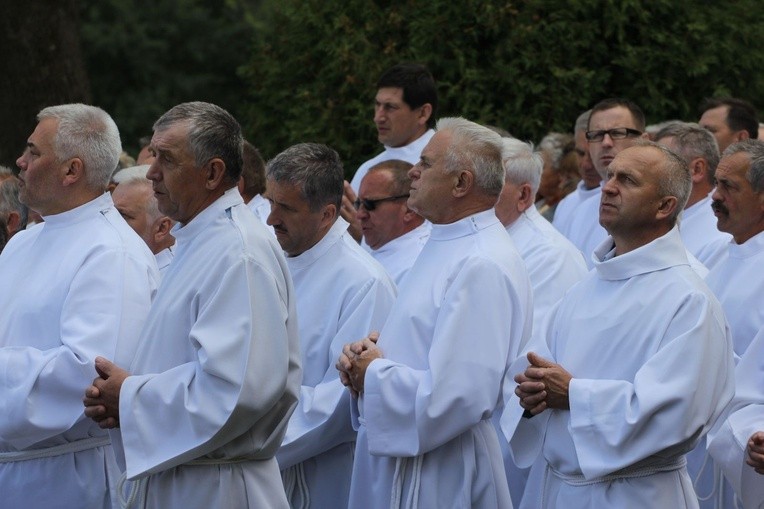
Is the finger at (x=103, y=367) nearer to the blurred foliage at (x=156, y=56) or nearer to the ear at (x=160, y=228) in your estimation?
the ear at (x=160, y=228)

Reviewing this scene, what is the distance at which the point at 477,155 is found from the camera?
587 cm

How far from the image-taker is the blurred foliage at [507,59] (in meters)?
10.2

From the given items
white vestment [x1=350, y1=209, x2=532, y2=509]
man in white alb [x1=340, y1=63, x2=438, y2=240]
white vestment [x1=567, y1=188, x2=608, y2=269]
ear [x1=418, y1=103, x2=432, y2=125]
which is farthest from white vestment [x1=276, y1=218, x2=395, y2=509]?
ear [x1=418, y1=103, x2=432, y2=125]

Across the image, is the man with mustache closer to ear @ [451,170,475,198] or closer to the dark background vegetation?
ear @ [451,170,475,198]

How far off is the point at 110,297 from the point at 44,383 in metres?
0.43

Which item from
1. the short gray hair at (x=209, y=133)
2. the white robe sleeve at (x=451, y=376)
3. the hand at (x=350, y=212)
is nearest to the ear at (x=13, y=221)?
the hand at (x=350, y=212)

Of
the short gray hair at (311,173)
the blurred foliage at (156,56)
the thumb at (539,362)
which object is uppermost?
the short gray hair at (311,173)

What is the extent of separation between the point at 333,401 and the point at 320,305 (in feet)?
1.61

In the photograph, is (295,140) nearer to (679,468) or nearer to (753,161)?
(753,161)

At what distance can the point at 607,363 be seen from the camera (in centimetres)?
532

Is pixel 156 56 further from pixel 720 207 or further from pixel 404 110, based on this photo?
pixel 720 207

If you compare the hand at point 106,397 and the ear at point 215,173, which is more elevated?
the ear at point 215,173

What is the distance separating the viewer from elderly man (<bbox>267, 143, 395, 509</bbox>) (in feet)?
20.4

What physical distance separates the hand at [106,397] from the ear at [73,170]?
3.63ft
